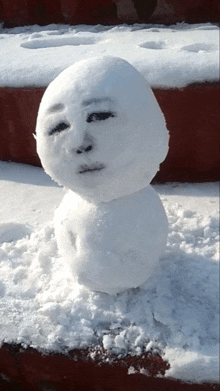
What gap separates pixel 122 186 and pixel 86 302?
405 millimetres

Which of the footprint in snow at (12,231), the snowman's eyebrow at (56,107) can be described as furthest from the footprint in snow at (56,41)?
the snowman's eyebrow at (56,107)

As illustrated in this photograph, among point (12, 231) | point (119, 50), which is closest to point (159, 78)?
point (119, 50)

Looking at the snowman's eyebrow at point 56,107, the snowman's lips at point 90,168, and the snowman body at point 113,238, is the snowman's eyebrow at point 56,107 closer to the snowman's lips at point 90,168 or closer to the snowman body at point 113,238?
the snowman's lips at point 90,168

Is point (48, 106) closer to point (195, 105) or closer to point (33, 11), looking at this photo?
point (195, 105)

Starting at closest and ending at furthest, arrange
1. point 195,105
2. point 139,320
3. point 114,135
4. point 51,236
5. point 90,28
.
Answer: point 114,135
point 139,320
point 51,236
point 195,105
point 90,28

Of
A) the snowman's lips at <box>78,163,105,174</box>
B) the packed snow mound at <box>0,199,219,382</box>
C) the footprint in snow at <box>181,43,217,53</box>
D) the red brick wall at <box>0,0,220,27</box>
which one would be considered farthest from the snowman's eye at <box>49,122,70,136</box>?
the red brick wall at <box>0,0,220,27</box>

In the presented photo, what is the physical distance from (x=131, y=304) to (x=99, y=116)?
590 millimetres

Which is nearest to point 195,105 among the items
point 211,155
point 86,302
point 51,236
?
point 211,155

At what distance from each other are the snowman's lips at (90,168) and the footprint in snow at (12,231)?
695 mm

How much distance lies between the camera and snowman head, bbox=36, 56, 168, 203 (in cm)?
116

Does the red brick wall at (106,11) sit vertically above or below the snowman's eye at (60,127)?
above

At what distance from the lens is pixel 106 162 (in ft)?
3.90

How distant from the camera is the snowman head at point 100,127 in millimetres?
1162

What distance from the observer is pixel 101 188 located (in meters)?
1.25
